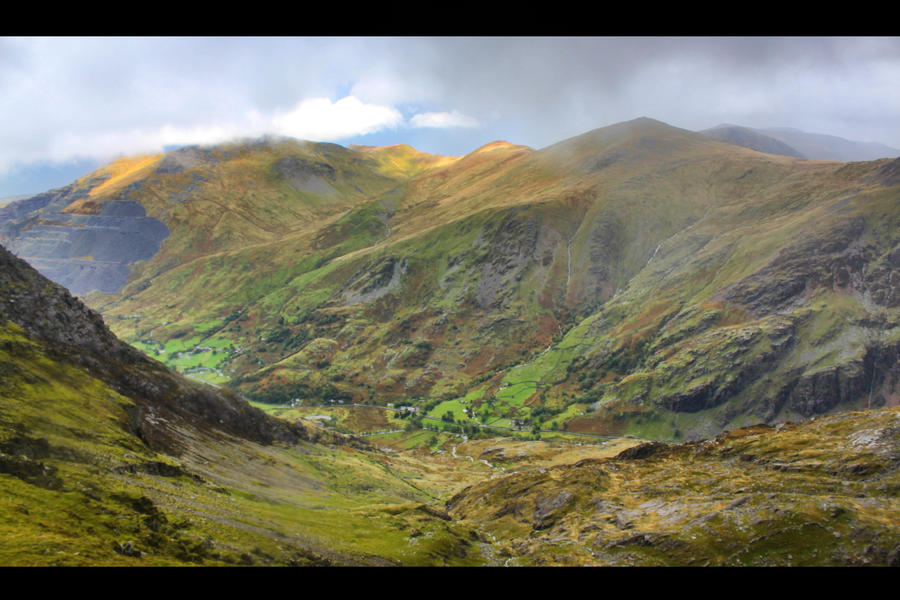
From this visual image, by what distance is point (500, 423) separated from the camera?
191125 mm

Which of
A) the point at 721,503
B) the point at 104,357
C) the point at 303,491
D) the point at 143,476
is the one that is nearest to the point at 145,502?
the point at 143,476

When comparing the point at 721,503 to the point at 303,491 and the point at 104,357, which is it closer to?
the point at 303,491

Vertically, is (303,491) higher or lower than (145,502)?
lower

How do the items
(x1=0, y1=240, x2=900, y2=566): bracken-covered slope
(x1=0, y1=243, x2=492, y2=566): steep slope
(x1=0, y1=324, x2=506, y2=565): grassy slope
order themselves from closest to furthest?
(x1=0, y1=324, x2=506, y2=565): grassy slope < (x1=0, y1=243, x2=492, y2=566): steep slope < (x1=0, y1=240, x2=900, y2=566): bracken-covered slope

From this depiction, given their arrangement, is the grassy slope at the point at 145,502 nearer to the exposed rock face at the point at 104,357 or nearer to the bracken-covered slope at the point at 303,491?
the bracken-covered slope at the point at 303,491

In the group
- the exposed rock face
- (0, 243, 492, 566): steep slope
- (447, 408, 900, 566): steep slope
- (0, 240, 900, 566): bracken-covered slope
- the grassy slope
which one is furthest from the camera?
the exposed rock face

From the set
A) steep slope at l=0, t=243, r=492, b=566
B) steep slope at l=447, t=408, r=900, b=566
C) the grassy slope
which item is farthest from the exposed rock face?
steep slope at l=447, t=408, r=900, b=566

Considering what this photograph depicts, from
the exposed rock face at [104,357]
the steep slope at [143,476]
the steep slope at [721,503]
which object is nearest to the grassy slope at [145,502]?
the steep slope at [143,476]

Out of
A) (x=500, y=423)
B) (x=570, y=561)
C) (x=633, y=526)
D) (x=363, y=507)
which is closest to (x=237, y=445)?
(x=363, y=507)

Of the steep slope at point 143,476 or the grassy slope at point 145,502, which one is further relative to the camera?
the steep slope at point 143,476

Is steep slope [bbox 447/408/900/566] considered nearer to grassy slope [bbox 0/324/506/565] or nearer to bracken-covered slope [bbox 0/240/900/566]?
bracken-covered slope [bbox 0/240/900/566]

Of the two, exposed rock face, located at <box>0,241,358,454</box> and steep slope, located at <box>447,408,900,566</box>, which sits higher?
exposed rock face, located at <box>0,241,358,454</box>
